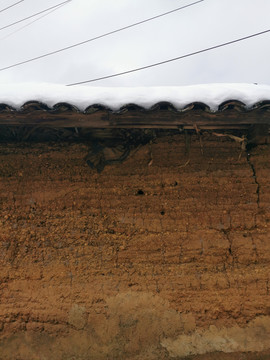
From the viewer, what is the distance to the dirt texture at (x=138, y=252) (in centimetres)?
284

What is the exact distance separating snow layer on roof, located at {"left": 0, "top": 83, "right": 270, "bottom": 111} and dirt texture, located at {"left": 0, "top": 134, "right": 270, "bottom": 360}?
569 mm

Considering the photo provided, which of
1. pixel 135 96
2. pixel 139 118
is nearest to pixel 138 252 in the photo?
pixel 139 118

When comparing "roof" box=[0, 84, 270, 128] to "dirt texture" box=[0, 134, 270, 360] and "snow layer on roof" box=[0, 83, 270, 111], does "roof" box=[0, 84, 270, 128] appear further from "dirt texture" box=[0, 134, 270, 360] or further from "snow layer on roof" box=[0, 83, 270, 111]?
"dirt texture" box=[0, 134, 270, 360]

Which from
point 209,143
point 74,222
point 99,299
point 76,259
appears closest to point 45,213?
point 74,222

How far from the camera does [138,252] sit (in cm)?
303

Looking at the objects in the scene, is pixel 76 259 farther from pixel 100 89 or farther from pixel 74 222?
pixel 100 89

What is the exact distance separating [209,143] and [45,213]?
1.62 meters

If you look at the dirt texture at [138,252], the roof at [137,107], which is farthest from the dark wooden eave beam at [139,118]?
the dirt texture at [138,252]

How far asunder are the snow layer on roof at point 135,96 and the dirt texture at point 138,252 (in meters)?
0.57

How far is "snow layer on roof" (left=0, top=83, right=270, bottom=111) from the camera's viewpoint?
2.55 meters

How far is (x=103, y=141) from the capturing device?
317 centimetres

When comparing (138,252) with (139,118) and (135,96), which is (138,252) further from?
(135,96)

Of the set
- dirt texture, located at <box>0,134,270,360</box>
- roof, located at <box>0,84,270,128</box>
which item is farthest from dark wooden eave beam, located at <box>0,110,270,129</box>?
dirt texture, located at <box>0,134,270,360</box>

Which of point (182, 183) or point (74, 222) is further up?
point (182, 183)
